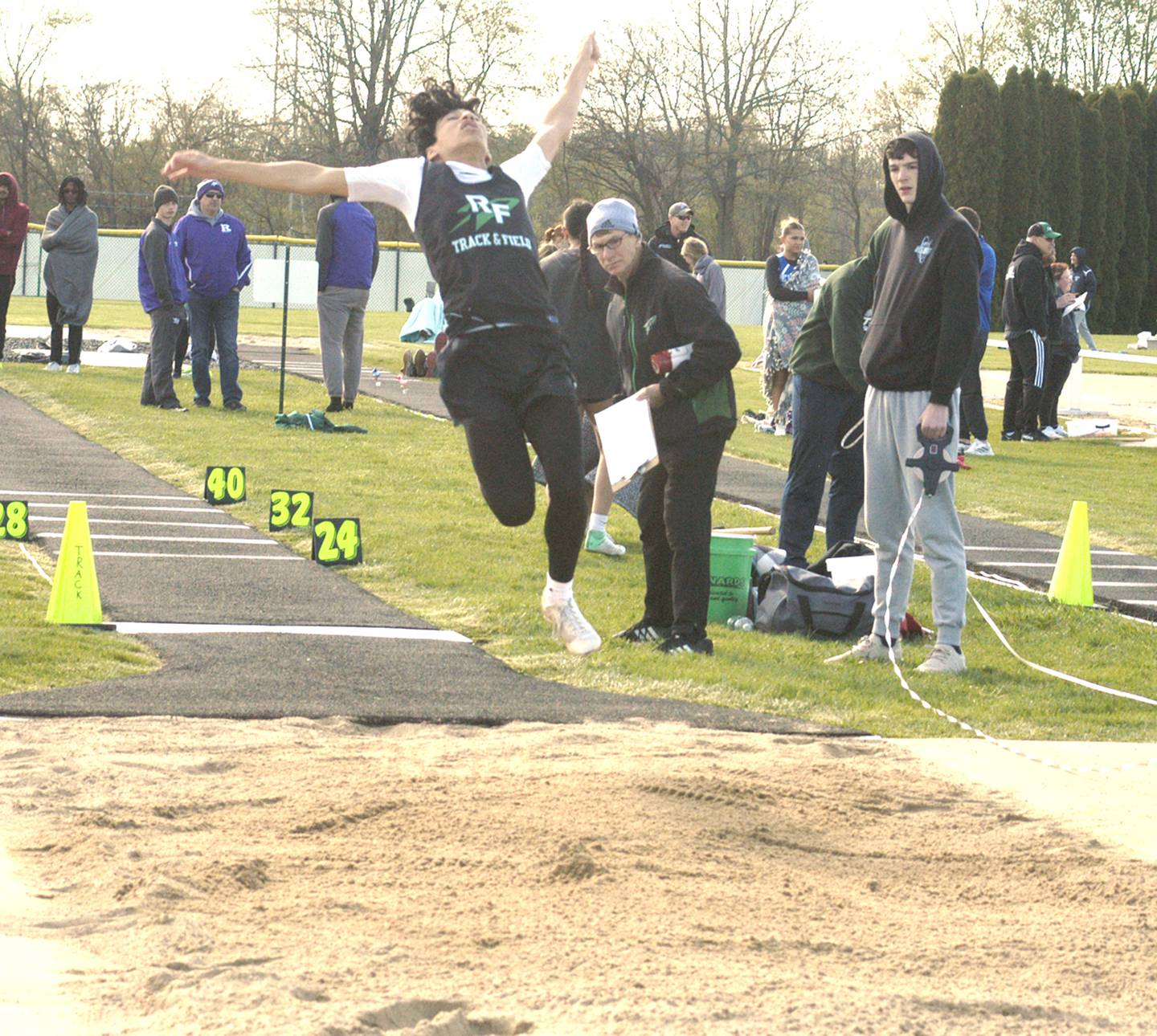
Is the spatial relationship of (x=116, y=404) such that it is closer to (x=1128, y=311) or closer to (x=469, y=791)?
(x=469, y=791)

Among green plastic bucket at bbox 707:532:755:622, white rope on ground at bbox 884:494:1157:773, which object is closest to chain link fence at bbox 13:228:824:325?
green plastic bucket at bbox 707:532:755:622

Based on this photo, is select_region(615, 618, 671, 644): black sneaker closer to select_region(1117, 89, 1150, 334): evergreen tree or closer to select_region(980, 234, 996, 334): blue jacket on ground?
select_region(980, 234, 996, 334): blue jacket on ground

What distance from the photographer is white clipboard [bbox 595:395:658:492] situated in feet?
23.0

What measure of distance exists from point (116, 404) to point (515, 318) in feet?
42.2

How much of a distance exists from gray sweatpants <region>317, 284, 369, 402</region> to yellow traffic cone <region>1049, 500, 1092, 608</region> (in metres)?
8.59

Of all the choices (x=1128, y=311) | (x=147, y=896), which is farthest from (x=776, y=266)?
(x=1128, y=311)

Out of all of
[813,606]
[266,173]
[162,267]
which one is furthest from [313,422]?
[266,173]

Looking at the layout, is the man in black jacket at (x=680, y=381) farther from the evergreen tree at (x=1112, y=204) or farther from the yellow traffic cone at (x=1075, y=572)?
→ the evergreen tree at (x=1112, y=204)

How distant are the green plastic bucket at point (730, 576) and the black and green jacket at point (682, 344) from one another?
950 millimetres

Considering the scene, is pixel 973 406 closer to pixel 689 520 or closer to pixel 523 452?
pixel 689 520

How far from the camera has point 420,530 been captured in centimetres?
1092

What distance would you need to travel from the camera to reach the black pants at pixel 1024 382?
18.1m

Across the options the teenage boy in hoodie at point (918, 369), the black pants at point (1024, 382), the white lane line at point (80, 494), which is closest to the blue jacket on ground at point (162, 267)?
the white lane line at point (80, 494)

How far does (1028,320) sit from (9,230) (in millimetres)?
12007
